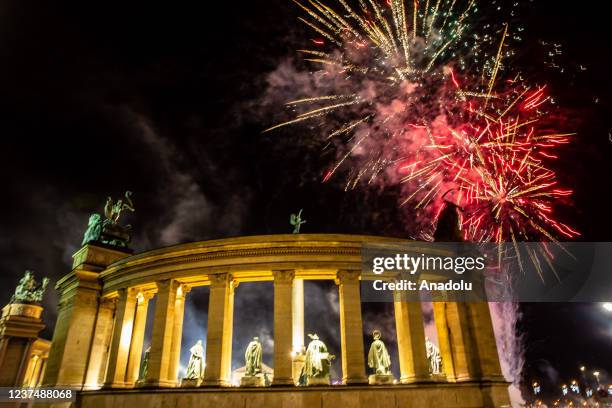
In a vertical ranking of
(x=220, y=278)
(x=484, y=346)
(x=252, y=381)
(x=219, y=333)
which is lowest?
(x=252, y=381)

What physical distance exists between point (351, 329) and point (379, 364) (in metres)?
2.88

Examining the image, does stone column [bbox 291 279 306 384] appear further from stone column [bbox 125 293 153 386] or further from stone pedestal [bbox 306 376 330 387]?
stone column [bbox 125 293 153 386]

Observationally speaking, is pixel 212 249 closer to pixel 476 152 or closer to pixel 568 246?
pixel 476 152

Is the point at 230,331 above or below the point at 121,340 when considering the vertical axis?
below

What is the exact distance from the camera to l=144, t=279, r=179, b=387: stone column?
85.7 ft

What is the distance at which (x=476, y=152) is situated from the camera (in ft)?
94.0

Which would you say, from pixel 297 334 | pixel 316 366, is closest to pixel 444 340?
pixel 316 366

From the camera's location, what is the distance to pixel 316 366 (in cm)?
2395

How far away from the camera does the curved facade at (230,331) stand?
23781 millimetres

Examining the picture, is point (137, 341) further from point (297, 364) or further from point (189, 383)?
point (297, 364)

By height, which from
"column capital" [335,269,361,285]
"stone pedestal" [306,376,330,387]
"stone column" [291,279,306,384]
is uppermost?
"column capital" [335,269,361,285]

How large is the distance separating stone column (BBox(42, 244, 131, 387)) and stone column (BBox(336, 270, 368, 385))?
20435 mm

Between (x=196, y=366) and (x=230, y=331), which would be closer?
(x=230, y=331)

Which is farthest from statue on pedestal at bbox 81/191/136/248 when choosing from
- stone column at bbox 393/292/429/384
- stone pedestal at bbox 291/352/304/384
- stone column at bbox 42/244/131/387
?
stone column at bbox 393/292/429/384
